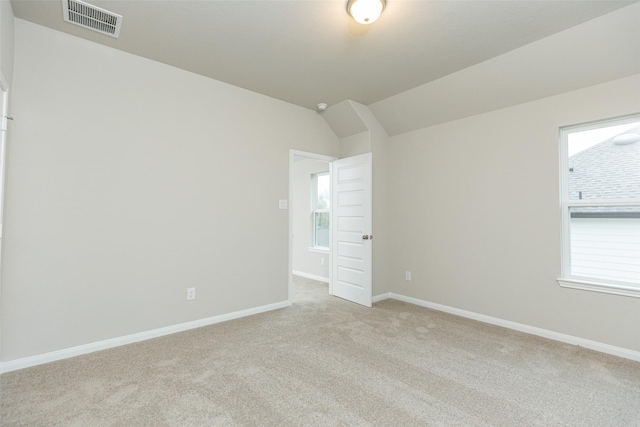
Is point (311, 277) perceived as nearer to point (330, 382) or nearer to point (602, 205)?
point (330, 382)

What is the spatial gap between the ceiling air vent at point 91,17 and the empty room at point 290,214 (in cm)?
1

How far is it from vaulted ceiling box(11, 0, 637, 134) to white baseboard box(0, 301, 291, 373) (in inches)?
103

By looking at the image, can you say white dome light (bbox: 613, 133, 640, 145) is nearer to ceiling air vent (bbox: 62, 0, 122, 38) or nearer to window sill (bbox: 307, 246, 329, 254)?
window sill (bbox: 307, 246, 329, 254)

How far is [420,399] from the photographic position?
6.15ft

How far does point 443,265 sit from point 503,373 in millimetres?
1636

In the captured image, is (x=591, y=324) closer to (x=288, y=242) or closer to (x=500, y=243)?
(x=500, y=243)

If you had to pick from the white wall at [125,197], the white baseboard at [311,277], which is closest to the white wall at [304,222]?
the white baseboard at [311,277]

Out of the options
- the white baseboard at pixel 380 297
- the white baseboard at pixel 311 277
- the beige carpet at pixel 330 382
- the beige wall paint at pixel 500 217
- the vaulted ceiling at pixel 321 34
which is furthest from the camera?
the white baseboard at pixel 311 277

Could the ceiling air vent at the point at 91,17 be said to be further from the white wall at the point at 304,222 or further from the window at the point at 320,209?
the window at the point at 320,209

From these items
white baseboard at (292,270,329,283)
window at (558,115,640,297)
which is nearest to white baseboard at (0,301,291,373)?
white baseboard at (292,270,329,283)

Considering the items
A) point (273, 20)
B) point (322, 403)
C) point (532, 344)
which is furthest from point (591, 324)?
point (273, 20)

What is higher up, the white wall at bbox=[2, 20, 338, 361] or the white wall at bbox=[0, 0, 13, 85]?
the white wall at bbox=[0, 0, 13, 85]

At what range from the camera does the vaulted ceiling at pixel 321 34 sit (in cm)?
211

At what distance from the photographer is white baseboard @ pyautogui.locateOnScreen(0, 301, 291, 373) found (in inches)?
87.4
